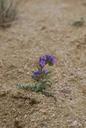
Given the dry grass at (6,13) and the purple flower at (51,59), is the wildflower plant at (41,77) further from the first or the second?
the dry grass at (6,13)

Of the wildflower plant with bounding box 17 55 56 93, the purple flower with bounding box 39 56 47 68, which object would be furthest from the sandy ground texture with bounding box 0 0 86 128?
the purple flower with bounding box 39 56 47 68

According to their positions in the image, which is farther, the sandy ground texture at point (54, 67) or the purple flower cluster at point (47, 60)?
the purple flower cluster at point (47, 60)

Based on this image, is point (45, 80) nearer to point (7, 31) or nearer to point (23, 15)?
point (7, 31)

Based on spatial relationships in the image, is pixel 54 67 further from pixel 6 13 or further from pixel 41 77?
pixel 6 13

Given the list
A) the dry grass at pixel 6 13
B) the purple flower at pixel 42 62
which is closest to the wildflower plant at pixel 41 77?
the purple flower at pixel 42 62

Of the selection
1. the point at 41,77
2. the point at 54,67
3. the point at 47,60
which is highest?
the point at 47,60

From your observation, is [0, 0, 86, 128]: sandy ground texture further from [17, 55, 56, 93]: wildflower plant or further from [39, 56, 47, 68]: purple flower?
[39, 56, 47, 68]: purple flower

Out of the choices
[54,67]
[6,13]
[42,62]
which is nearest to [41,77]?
[42,62]

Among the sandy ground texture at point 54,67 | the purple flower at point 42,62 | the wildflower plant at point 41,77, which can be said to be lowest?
the sandy ground texture at point 54,67

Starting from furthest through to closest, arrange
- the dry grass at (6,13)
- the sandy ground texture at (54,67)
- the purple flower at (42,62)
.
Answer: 1. the dry grass at (6,13)
2. the purple flower at (42,62)
3. the sandy ground texture at (54,67)

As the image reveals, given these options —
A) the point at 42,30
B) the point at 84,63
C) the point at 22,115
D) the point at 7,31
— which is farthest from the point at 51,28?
the point at 22,115
